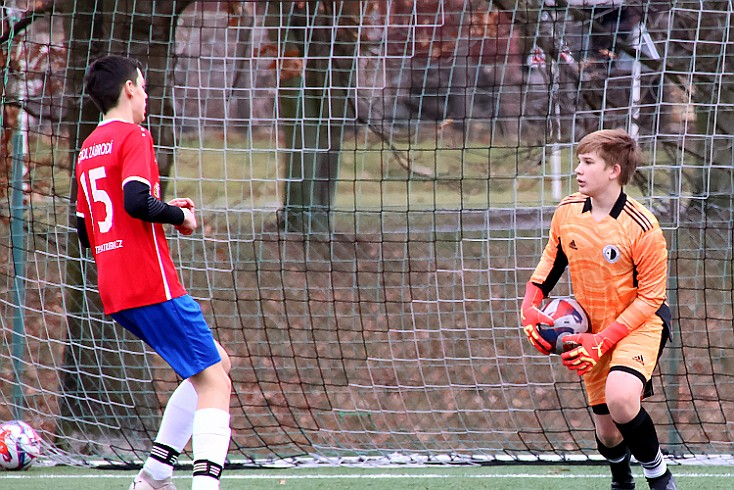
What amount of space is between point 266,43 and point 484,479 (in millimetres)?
3503

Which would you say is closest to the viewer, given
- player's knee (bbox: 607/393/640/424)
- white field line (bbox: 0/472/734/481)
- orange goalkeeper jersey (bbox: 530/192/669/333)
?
player's knee (bbox: 607/393/640/424)

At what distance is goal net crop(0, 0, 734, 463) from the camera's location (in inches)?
240

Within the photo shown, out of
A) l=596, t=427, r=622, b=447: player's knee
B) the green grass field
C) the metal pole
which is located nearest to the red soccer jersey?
the green grass field

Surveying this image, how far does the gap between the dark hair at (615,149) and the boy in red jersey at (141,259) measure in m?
1.55

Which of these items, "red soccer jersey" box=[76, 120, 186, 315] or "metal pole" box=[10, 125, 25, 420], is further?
"metal pole" box=[10, 125, 25, 420]

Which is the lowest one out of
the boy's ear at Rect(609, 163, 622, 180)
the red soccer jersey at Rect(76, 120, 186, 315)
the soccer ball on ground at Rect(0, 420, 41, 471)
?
the soccer ball on ground at Rect(0, 420, 41, 471)

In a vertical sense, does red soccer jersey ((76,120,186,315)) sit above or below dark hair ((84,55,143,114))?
below

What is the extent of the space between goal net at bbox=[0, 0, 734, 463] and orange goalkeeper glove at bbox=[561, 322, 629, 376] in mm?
1725

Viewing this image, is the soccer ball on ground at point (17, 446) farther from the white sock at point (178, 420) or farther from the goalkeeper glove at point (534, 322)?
the goalkeeper glove at point (534, 322)

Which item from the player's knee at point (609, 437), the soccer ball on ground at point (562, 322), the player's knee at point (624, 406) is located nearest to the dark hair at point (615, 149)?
the soccer ball on ground at point (562, 322)

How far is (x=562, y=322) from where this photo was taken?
406 centimetres

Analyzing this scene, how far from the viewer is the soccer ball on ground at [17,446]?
5.36m

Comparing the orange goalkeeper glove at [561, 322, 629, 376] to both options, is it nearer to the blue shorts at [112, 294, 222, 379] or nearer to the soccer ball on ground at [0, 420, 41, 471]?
the blue shorts at [112, 294, 222, 379]

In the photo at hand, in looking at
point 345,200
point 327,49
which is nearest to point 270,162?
point 345,200
